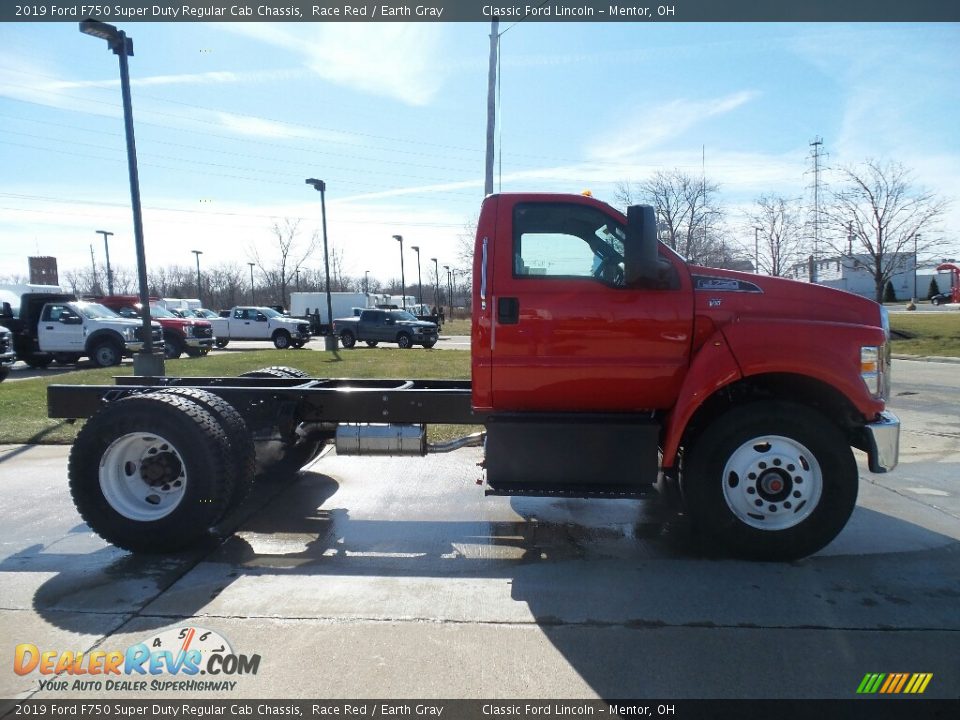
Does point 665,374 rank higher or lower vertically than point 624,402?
higher

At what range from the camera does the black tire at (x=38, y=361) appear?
19141 mm

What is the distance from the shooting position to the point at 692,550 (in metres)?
4.68

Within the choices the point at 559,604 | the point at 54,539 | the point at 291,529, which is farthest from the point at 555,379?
the point at 54,539

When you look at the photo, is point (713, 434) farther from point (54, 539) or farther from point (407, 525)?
point (54, 539)

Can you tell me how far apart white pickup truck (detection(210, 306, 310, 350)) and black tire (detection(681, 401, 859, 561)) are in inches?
1069

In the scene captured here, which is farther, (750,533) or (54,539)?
(54,539)

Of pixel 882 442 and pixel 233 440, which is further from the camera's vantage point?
pixel 233 440

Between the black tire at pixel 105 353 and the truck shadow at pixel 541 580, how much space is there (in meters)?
15.4

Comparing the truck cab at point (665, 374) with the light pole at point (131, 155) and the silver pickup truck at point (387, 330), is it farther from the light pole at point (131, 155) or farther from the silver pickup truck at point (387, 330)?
the silver pickup truck at point (387, 330)

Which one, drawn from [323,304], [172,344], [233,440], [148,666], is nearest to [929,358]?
[233,440]

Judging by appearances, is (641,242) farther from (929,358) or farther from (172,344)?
(929,358)

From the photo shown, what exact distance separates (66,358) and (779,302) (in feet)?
66.6

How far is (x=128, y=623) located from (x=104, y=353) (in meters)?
17.4

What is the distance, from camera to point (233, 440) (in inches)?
190
